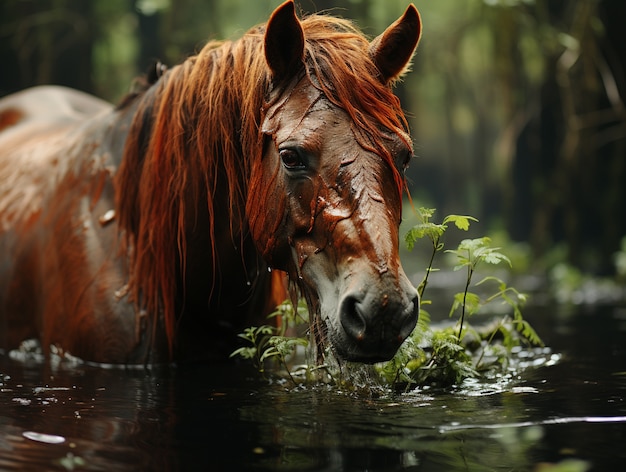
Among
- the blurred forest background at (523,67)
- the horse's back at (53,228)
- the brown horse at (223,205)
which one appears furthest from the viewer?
the blurred forest background at (523,67)

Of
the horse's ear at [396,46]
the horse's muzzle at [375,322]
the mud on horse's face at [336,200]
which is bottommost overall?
the horse's muzzle at [375,322]

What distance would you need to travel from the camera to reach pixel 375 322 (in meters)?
2.88

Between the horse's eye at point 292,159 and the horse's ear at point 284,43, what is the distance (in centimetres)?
43

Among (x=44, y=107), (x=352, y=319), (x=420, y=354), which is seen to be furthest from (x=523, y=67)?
(x=352, y=319)

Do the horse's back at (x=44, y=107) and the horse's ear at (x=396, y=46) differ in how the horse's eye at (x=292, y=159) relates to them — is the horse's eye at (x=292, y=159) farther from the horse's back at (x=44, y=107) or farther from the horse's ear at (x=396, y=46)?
the horse's back at (x=44, y=107)

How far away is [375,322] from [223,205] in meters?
1.50

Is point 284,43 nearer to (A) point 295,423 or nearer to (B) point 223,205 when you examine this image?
(B) point 223,205

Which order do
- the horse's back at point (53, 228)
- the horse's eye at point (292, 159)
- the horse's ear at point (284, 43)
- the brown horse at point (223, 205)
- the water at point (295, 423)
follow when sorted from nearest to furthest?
the water at point (295, 423) → the brown horse at point (223, 205) → the horse's eye at point (292, 159) → the horse's ear at point (284, 43) → the horse's back at point (53, 228)

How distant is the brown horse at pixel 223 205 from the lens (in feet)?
10.4

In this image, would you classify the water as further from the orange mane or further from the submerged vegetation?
the orange mane

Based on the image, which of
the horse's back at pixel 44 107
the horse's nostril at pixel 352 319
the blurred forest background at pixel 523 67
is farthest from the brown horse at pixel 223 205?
the blurred forest background at pixel 523 67

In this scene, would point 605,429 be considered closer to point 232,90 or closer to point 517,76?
point 232,90

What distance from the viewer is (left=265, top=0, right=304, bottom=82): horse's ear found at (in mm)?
3498

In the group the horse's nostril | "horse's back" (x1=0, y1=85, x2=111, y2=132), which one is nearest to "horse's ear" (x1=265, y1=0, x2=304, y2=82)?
the horse's nostril
